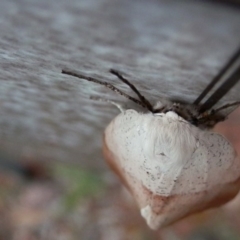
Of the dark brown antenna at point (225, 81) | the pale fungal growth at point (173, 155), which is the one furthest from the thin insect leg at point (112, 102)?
the dark brown antenna at point (225, 81)

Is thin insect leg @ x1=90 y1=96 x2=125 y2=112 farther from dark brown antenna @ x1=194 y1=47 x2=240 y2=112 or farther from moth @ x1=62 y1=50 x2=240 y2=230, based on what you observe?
dark brown antenna @ x1=194 y1=47 x2=240 y2=112

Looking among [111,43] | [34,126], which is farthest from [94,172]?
[111,43]

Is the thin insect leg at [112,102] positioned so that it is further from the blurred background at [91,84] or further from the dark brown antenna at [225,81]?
the dark brown antenna at [225,81]

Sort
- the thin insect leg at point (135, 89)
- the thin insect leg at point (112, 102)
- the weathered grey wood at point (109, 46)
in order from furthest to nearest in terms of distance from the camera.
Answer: the thin insect leg at point (112, 102) < the thin insect leg at point (135, 89) < the weathered grey wood at point (109, 46)

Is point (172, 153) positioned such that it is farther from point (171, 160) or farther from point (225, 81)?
point (225, 81)

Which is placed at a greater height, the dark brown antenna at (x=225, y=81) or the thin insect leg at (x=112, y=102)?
the dark brown antenna at (x=225, y=81)

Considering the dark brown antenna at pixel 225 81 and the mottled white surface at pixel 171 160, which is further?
the mottled white surface at pixel 171 160

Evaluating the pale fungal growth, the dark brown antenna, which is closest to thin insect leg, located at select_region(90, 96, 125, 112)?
the pale fungal growth

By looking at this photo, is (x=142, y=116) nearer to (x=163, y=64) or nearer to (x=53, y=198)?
(x=163, y=64)
